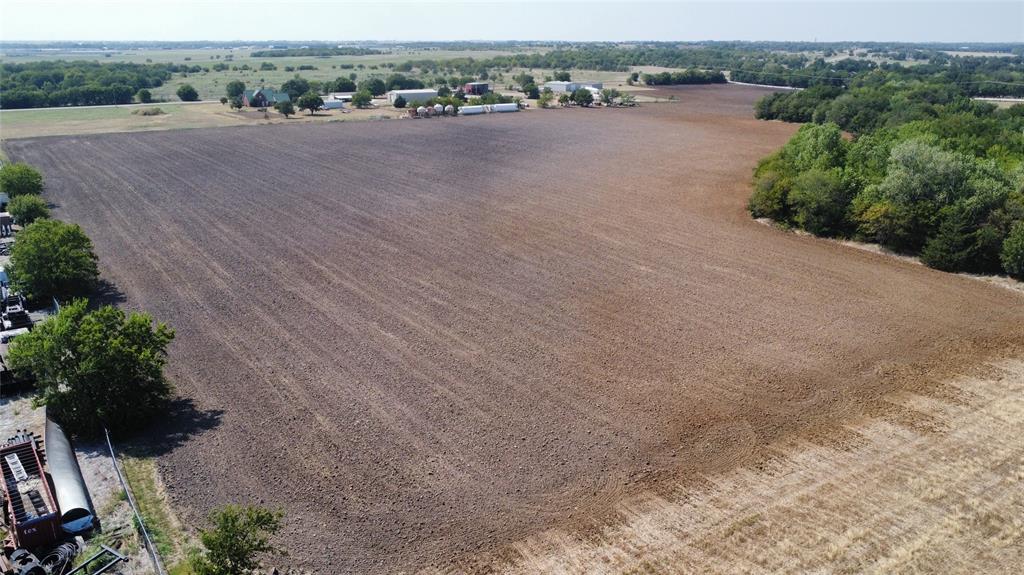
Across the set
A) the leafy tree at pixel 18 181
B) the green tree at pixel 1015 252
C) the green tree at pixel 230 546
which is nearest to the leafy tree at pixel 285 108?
the leafy tree at pixel 18 181

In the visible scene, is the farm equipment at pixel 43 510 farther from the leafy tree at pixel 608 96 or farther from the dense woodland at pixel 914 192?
the leafy tree at pixel 608 96

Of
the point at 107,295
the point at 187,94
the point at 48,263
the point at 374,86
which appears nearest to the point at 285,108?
the point at 187,94

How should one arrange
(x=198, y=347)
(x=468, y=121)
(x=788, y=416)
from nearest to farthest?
(x=788, y=416)
(x=198, y=347)
(x=468, y=121)

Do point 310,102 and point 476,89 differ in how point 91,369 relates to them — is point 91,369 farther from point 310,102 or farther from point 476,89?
point 476,89

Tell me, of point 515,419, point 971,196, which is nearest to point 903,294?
point 971,196

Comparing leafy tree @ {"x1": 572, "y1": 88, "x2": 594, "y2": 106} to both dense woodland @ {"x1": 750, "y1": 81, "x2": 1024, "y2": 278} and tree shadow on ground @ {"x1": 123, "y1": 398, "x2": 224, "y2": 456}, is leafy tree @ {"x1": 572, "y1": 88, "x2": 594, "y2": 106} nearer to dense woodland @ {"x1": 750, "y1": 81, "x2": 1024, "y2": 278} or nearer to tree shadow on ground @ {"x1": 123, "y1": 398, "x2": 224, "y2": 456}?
dense woodland @ {"x1": 750, "y1": 81, "x2": 1024, "y2": 278}

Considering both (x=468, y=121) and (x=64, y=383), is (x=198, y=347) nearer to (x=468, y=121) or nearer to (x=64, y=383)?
(x=64, y=383)

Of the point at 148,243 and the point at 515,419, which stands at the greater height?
the point at 148,243
